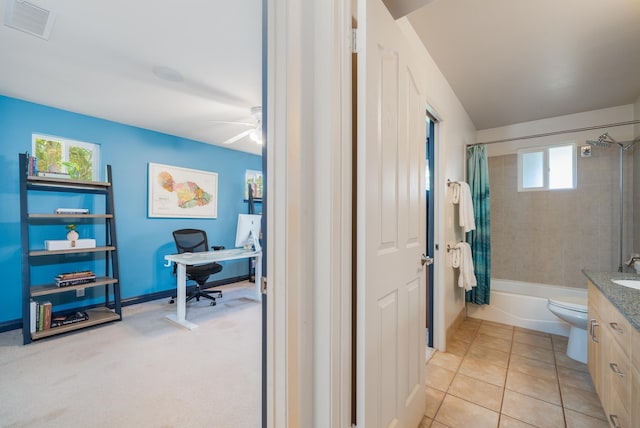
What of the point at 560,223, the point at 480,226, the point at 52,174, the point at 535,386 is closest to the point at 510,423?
the point at 535,386

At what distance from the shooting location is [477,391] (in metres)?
1.79

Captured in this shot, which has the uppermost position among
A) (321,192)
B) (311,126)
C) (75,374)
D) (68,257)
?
(311,126)

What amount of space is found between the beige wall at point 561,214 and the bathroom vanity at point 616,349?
176cm

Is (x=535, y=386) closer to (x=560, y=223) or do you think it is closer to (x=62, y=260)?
(x=560, y=223)

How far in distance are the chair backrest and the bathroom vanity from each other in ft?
13.7

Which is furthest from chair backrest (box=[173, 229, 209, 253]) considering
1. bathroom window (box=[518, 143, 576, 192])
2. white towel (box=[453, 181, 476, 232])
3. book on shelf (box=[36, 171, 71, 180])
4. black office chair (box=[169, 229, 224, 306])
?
bathroom window (box=[518, 143, 576, 192])

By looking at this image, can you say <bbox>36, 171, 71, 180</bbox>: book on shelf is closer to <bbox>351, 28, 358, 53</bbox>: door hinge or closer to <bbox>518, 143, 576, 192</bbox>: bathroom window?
<bbox>351, 28, 358, 53</bbox>: door hinge

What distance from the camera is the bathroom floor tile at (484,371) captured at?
191 cm

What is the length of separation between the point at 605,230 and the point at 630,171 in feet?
2.18

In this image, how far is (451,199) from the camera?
2.52 metres

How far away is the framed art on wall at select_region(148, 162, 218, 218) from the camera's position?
3814 millimetres

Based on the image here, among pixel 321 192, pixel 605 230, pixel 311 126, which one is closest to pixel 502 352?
pixel 605 230

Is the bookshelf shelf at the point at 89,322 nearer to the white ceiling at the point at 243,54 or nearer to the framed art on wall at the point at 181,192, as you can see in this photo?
the framed art on wall at the point at 181,192

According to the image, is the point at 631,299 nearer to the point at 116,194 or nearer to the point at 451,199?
the point at 451,199
